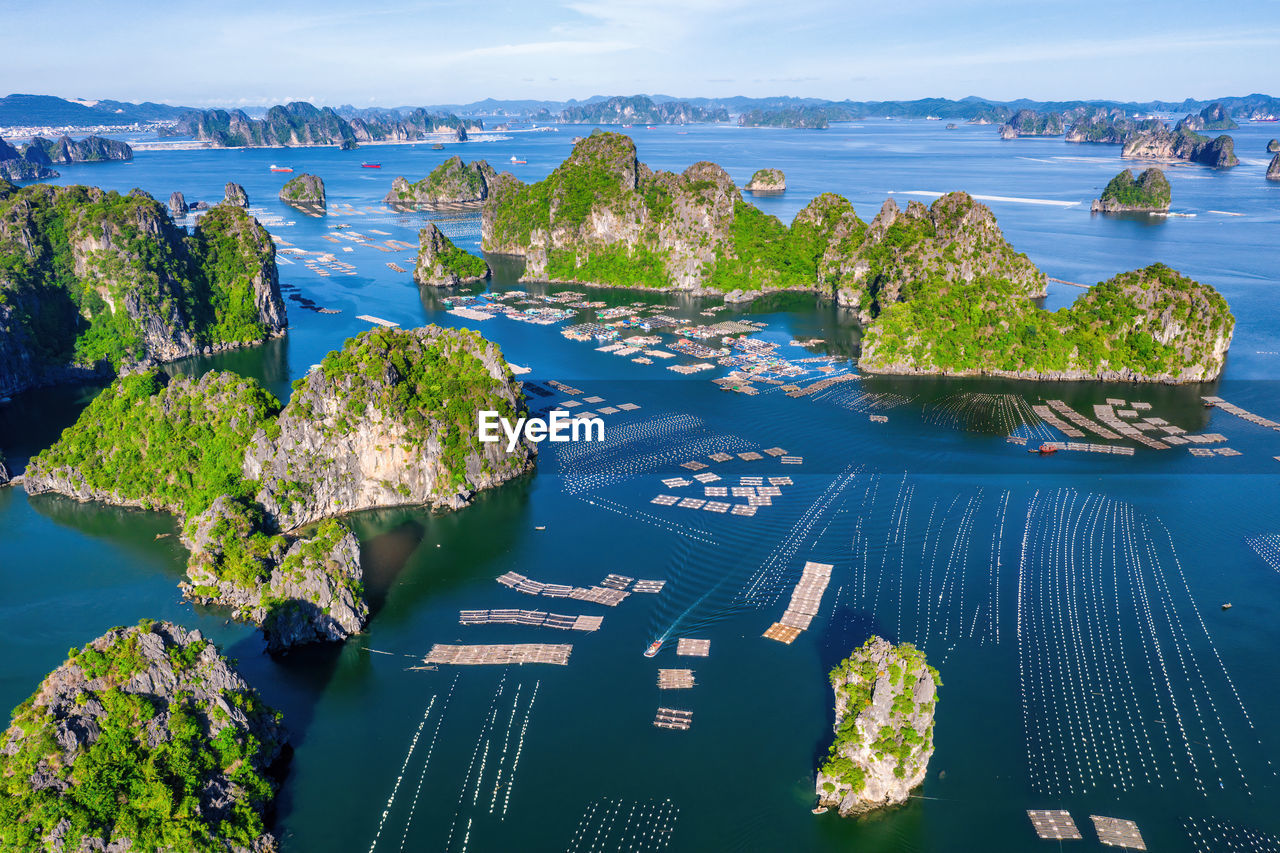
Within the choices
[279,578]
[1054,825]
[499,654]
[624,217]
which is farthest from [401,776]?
[624,217]

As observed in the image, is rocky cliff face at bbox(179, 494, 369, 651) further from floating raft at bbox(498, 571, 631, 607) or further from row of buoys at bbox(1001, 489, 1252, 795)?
row of buoys at bbox(1001, 489, 1252, 795)

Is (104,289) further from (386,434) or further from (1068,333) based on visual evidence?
(1068,333)

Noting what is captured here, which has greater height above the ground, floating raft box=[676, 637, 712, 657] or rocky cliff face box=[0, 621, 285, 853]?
rocky cliff face box=[0, 621, 285, 853]

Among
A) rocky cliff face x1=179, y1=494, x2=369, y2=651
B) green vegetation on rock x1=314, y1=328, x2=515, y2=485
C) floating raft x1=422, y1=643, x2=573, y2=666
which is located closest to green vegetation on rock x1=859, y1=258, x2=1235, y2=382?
green vegetation on rock x1=314, y1=328, x2=515, y2=485

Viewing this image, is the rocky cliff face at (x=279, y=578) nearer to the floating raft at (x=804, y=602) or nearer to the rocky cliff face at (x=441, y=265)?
the floating raft at (x=804, y=602)

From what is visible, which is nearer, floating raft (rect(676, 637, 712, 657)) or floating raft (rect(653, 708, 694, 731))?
floating raft (rect(653, 708, 694, 731))

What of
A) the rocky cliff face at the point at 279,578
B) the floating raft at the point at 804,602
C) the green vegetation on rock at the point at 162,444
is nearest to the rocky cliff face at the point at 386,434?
the green vegetation on rock at the point at 162,444
